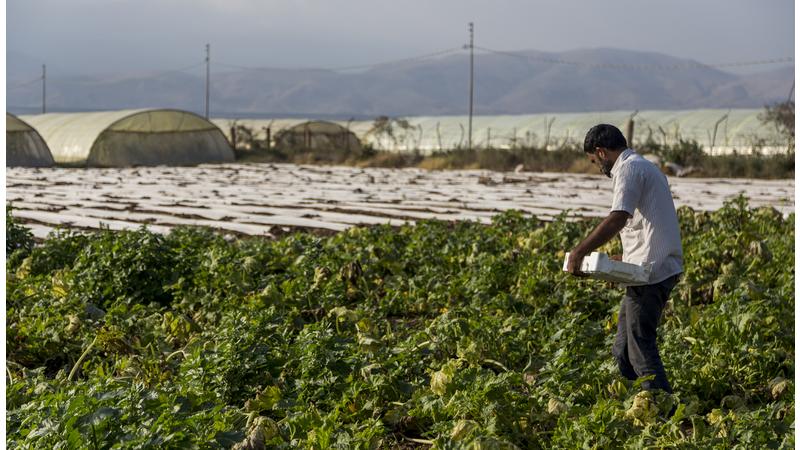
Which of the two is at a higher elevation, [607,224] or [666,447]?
[607,224]

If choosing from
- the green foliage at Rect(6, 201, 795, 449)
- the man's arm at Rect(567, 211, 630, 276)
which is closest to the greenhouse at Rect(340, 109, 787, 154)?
the green foliage at Rect(6, 201, 795, 449)

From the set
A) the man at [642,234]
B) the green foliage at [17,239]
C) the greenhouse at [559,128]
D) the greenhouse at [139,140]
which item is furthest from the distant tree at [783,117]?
the man at [642,234]

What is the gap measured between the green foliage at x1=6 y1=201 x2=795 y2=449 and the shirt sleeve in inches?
29.2

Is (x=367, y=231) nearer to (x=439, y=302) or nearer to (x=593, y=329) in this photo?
(x=439, y=302)

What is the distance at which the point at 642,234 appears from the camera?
14.9 feet

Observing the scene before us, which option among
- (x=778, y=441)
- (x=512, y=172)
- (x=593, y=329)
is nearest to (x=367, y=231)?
(x=593, y=329)

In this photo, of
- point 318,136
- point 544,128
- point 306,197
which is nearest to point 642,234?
point 306,197

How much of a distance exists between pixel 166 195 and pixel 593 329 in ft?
39.9

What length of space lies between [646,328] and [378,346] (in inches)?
51.8

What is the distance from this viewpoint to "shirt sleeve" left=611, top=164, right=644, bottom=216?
4.34 metres

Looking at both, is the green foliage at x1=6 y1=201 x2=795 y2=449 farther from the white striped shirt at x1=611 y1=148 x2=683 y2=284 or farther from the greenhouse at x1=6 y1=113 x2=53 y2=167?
the greenhouse at x1=6 y1=113 x2=53 y2=167

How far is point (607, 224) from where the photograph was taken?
169 inches

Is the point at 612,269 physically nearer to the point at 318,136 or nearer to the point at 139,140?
the point at 139,140

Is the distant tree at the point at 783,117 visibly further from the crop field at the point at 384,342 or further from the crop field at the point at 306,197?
the crop field at the point at 384,342
